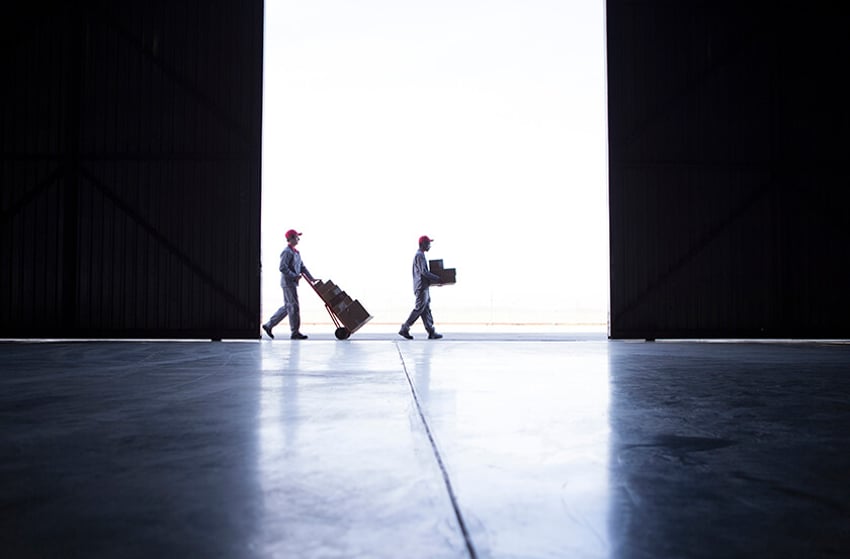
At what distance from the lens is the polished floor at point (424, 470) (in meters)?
1.29

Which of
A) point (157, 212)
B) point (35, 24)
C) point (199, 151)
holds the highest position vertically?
point (35, 24)

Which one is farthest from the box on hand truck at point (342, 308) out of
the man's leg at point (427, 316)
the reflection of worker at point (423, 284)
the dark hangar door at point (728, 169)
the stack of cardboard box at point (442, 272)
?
the dark hangar door at point (728, 169)

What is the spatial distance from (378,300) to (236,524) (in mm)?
23075

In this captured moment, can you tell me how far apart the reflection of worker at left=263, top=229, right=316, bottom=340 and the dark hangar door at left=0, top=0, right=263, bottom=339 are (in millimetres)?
406

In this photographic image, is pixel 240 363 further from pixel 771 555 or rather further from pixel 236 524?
pixel 771 555

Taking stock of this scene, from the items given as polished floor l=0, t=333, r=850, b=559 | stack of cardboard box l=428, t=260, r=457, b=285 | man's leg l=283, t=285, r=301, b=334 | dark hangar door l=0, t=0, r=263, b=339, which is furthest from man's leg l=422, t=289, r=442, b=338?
polished floor l=0, t=333, r=850, b=559

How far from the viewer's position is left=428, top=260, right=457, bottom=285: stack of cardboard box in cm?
1016

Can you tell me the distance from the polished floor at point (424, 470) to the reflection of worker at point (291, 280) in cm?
573

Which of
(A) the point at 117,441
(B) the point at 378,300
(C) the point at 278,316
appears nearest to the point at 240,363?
(A) the point at 117,441

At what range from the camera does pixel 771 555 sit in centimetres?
122

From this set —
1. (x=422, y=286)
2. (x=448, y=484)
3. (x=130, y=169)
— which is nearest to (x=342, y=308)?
(x=422, y=286)

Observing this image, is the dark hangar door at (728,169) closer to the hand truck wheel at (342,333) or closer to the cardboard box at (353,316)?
the cardboard box at (353,316)

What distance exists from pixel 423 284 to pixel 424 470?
8.23 m

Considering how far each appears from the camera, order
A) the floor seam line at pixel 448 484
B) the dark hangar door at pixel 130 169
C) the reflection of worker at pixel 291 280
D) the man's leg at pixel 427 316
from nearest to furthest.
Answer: the floor seam line at pixel 448 484 < the dark hangar door at pixel 130 169 < the reflection of worker at pixel 291 280 < the man's leg at pixel 427 316
